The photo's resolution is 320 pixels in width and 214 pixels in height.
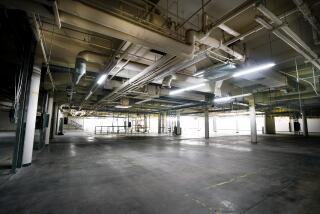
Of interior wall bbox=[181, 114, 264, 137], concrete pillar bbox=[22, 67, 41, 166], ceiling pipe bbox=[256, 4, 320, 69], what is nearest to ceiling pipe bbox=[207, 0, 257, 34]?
ceiling pipe bbox=[256, 4, 320, 69]

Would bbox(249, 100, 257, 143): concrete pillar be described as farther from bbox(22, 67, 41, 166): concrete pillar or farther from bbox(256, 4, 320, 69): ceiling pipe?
bbox(22, 67, 41, 166): concrete pillar

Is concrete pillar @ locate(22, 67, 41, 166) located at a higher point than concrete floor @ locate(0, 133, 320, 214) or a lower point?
higher

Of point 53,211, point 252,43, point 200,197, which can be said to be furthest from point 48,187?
point 252,43

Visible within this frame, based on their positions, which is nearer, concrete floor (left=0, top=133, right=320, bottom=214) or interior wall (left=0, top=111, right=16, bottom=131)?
concrete floor (left=0, top=133, right=320, bottom=214)

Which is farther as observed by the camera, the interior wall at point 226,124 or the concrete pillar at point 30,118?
the interior wall at point 226,124

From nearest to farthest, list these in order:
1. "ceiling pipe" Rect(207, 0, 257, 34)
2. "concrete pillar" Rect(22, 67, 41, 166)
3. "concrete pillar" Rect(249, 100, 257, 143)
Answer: "ceiling pipe" Rect(207, 0, 257, 34), "concrete pillar" Rect(22, 67, 41, 166), "concrete pillar" Rect(249, 100, 257, 143)

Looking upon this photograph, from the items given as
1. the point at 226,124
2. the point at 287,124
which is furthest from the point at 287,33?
the point at 287,124

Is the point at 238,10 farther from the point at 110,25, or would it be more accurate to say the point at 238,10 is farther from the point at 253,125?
the point at 253,125

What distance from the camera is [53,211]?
1918mm

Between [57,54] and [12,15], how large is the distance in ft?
3.75

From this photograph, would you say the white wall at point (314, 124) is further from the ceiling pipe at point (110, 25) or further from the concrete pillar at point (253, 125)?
the ceiling pipe at point (110, 25)

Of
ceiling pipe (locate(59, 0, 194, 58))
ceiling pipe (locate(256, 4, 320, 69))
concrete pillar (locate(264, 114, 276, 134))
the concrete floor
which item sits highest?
ceiling pipe (locate(256, 4, 320, 69))

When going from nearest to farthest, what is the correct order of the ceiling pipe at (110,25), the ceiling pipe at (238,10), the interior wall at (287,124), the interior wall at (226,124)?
the ceiling pipe at (110,25) → the ceiling pipe at (238,10) → the interior wall at (287,124) → the interior wall at (226,124)

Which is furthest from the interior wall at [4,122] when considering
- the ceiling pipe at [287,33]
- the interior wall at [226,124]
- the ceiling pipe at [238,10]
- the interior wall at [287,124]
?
the interior wall at [287,124]
